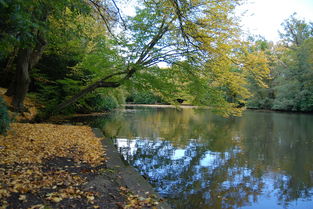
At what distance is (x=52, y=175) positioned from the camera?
3791mm

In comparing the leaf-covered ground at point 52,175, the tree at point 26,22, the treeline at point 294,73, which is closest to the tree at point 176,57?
the tree at point 26,22

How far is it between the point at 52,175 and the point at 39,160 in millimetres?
823

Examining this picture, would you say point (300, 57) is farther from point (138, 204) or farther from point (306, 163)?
point (138, 204)

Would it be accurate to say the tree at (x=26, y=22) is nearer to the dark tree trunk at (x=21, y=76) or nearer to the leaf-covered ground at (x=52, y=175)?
the dark tree trunk at (x=21, y=76)

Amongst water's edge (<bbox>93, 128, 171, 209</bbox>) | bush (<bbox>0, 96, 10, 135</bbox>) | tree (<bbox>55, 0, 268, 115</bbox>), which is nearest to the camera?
water's edge (<bbox>93, 128, 171, 209</bbox>)

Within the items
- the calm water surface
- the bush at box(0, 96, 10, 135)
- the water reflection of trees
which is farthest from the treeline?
the bush at box(0, 96, 10, 135)

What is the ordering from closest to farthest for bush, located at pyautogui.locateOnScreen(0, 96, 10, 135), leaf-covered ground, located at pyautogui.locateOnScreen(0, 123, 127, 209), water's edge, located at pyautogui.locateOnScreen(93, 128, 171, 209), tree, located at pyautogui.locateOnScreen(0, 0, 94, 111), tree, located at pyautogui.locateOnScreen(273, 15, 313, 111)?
tree, located at pyautogui.locateOnScreen(0, 0, 94, 111) → leaf-covered ground, located at pyautogui.locateOnScreen(0, 123, 127, 209) → water's edge, located at pyautogui.locateOnScreen(93, 128, 171, 209) → bush, located at pyautogui.locateOnScreen(0, 96, 10, 135) → tree, located at pyautogui.locateOnScreen(273, 15, 313, 111)

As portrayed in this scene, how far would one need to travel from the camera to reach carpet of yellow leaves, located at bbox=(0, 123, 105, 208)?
3.13m

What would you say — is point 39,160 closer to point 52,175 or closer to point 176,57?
point 52,175

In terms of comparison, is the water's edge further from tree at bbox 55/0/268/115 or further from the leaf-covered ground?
tree at bbox 55/0/268/115

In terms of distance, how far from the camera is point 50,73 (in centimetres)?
1481

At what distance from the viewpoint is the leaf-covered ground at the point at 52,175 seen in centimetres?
291

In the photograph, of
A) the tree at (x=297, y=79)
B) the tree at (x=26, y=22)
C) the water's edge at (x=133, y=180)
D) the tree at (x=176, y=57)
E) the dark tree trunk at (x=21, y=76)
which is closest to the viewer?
the tree at (x=26, y=22)

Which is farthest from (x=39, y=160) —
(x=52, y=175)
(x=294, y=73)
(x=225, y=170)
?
(x=294, y=73)
